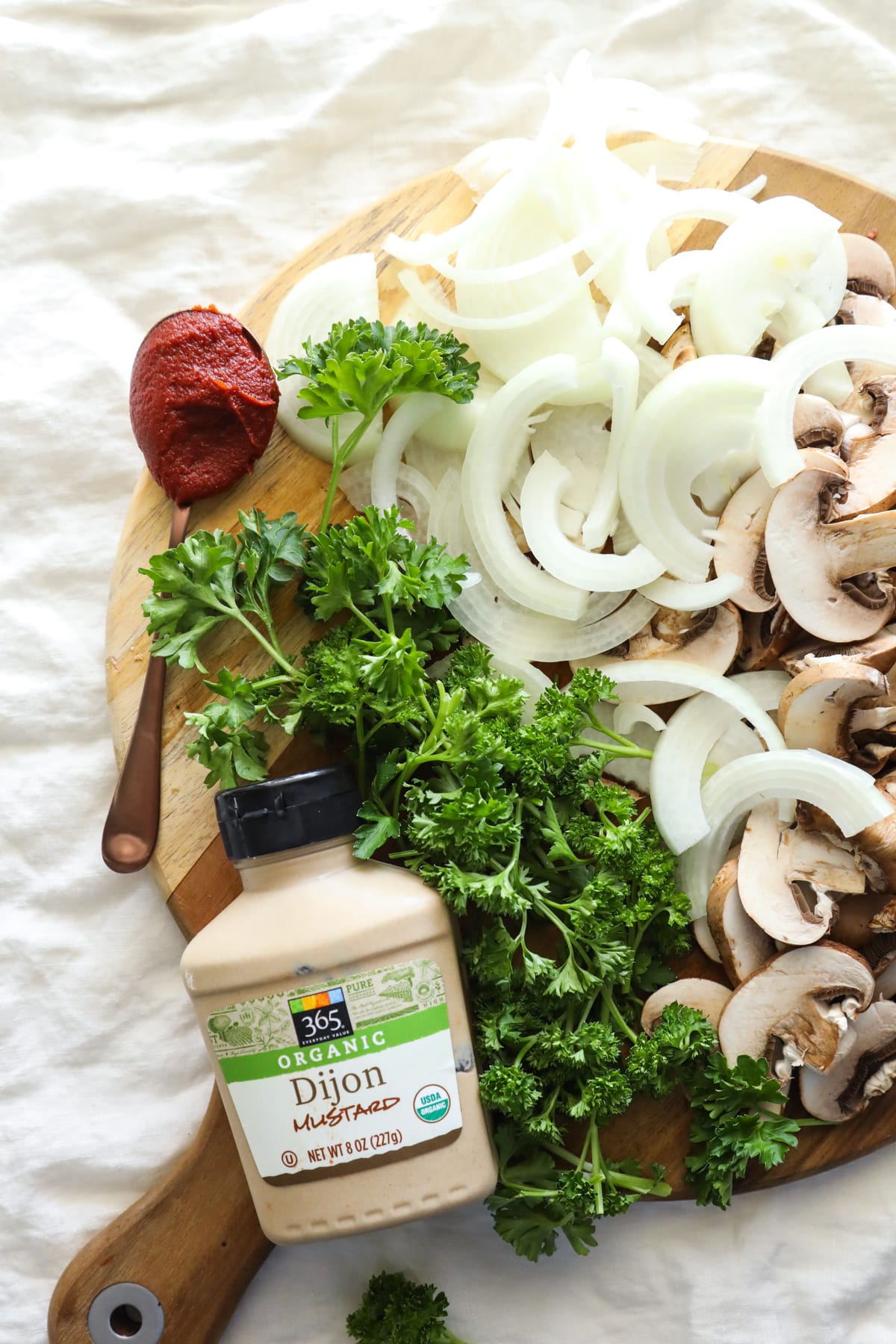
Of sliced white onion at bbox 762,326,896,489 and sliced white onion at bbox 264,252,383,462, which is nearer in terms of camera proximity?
sliced white onion at bbox 762,326,896,489

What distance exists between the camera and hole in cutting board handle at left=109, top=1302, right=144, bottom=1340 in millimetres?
2104

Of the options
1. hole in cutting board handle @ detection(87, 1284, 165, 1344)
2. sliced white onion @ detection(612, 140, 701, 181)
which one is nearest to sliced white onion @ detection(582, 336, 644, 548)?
sliced white onion @ detection(612, 140, 701, 181)

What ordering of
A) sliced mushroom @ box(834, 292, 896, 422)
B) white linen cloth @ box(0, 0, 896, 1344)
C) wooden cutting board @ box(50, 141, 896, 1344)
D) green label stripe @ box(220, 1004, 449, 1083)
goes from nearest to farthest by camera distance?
1. green label stripe @ box(220, 1004, 449, 1083)
2. wooden cutting board @ box(50, 141, 896, 1344)
3. sliced mushroom @ box(834, 292, 896, 422)
4. white linen cloth @ box(0, 0, 896, 1344)

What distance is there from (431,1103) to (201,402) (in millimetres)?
1436

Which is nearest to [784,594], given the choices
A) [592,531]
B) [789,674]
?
[789,674]

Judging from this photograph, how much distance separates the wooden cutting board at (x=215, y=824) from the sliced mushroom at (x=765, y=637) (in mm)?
634

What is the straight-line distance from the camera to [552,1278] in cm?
228

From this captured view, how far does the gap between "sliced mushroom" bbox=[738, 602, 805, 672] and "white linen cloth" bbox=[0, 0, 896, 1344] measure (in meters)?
1.17

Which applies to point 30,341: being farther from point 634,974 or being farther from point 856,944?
point 856,944

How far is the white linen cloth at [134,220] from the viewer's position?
2426mm

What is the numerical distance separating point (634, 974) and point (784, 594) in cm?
83

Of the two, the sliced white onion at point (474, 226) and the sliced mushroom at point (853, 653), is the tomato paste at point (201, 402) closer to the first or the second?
the sliced white onion at point (474, 226)

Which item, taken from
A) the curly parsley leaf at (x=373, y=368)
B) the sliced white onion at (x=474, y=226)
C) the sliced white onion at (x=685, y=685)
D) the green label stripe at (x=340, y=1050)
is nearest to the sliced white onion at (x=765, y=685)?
the sliced white onion at (x=685, y=685)

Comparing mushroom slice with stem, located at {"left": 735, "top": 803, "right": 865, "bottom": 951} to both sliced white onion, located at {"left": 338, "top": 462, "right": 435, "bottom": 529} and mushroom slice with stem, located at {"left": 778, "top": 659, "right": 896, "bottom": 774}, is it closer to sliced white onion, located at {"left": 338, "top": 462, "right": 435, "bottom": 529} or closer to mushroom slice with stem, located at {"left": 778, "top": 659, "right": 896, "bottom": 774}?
mushroom slice with stem, located at {"left": 778, "top": 659, "right": 896, "bottom": 774}
